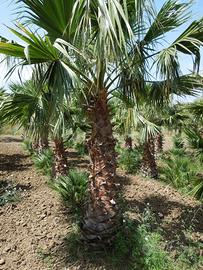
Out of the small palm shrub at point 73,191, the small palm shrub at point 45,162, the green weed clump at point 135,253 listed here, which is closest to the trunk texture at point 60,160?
the small palm shrub at point 73,191

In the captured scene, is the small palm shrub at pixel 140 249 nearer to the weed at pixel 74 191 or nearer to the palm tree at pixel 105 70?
the palm tree at pixel 105 70

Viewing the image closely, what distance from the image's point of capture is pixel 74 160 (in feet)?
41.5

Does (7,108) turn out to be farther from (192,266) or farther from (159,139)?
(159,139)

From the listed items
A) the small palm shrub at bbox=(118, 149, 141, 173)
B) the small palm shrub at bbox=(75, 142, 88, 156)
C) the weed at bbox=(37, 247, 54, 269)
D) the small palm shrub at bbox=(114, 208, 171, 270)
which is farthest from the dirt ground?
the small palm shrub at bbox=(75, 142, 88, 156)

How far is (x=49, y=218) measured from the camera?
21.6ft

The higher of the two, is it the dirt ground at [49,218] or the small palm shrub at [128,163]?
the small palm shrub at [128,163]

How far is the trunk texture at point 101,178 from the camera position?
5250mm

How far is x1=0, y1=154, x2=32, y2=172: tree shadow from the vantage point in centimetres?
1084

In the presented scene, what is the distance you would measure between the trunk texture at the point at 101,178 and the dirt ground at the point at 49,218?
21.4 inches

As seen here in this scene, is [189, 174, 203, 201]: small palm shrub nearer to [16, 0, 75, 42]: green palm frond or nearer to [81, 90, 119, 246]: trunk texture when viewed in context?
[81, 90, 119, 246]: trunk texture

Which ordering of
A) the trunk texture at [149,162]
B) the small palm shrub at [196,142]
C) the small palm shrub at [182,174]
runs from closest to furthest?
the small palm shrub at [196,142]
the small palm shrub at [182,174]
the trunk texture at [149,162]

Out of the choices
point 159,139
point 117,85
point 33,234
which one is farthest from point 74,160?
point 117,85

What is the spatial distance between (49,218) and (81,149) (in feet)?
25.5

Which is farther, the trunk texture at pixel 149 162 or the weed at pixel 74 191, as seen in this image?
the trunk texture at pixel 149 162
